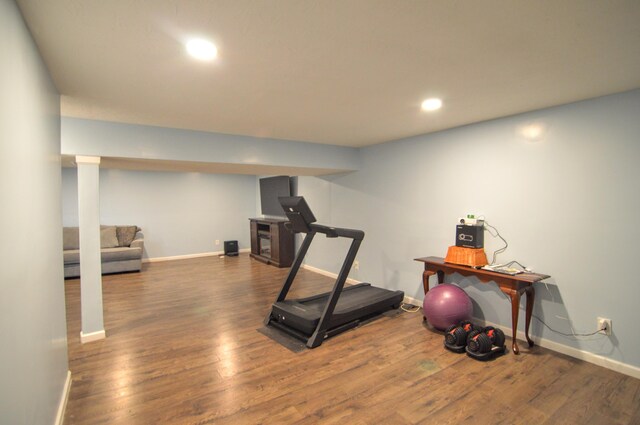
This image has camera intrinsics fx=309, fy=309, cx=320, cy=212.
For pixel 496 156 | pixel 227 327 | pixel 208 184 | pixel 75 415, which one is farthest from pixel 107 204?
pixel 496 156

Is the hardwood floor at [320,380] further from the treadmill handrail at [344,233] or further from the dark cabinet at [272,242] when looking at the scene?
the dark cabinet at [272,242]

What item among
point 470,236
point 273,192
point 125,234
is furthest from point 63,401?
point 273,192

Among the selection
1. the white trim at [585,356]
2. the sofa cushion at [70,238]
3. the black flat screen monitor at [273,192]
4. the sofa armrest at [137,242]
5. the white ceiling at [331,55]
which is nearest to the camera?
the white ceiling at [331,55]

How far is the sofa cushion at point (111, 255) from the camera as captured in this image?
534 centimetres

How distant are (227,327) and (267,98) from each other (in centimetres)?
238

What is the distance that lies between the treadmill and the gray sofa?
3781 mm

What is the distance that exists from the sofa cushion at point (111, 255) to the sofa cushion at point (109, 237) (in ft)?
0.76

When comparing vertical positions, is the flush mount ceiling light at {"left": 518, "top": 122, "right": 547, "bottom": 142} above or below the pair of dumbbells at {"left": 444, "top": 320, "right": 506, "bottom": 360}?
above

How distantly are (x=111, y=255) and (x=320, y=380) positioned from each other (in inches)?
196

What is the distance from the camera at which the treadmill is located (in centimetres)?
304

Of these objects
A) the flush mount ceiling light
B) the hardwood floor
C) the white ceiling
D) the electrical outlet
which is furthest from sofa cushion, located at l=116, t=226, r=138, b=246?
the electrical outlet

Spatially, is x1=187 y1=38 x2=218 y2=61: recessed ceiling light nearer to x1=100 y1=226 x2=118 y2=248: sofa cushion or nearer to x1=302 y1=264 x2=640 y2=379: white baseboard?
x1=302 y1=264 x2=640 y2=379: white baseboard

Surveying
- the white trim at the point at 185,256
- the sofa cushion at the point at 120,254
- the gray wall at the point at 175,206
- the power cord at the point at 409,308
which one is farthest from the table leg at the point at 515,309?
the gray wall at the point at 175,206

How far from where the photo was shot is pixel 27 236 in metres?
1.32
